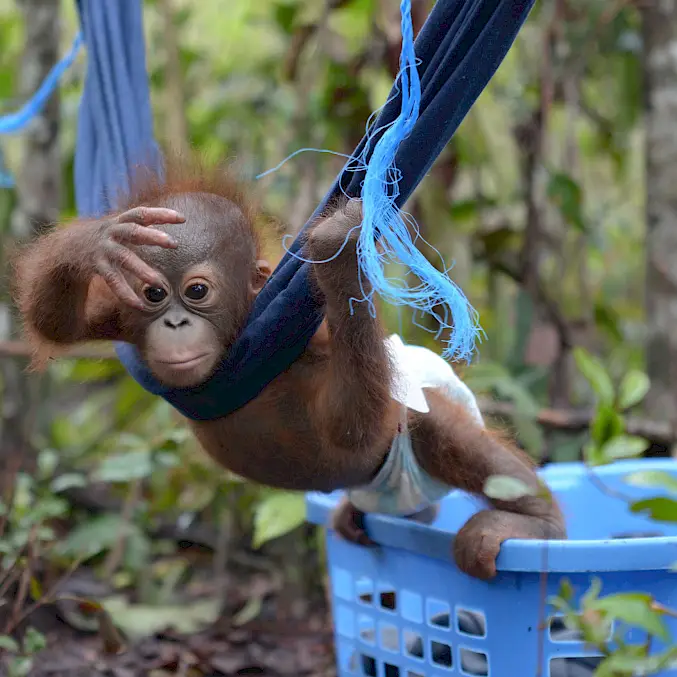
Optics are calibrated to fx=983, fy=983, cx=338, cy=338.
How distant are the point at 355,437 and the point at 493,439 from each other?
39 centimetres

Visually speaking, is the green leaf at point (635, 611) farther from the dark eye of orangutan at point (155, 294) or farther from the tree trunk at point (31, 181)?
the tree trunk at point (31, 181)

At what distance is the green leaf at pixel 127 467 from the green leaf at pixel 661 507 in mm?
1512

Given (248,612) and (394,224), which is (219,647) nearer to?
(248,612)

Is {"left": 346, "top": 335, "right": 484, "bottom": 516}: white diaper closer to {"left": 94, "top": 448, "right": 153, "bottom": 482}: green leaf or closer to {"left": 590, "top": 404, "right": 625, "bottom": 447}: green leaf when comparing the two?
{"left": 590, "top": 404, "right": 625, "bottom": 447}: green leaf

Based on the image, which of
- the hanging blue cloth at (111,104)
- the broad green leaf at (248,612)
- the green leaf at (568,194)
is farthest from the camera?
the green leaf at (568,194)

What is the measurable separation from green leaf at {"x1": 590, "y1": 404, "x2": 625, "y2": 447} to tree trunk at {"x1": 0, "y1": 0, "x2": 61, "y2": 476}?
1.64 meters

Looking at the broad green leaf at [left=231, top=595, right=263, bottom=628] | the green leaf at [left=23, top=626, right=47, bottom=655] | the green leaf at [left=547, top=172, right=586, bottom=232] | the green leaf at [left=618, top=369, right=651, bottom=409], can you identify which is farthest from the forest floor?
the green leaf at [left=547, top=172, right=586, bottom=232]

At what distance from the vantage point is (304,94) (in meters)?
3.17

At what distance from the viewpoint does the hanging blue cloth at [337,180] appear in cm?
129

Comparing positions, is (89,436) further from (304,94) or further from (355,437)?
(355,437)

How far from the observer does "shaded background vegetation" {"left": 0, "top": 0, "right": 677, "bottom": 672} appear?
8.82ft

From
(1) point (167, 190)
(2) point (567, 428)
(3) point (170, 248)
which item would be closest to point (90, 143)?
(1) point (167, 190)

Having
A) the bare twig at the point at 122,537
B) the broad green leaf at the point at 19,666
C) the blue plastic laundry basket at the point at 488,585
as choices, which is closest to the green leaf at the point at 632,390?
the blue plastic laundry basket at the point at 488,585

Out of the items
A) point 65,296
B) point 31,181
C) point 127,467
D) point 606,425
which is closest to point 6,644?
point 65,296
